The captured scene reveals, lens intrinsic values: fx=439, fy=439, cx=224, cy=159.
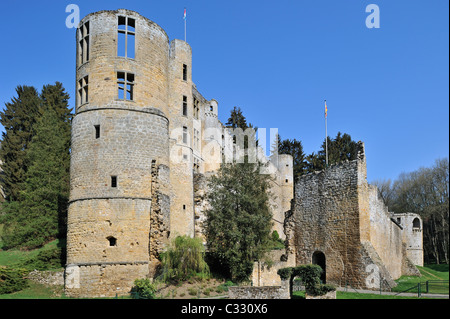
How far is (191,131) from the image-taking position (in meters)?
34.1

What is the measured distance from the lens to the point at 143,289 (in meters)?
22.2

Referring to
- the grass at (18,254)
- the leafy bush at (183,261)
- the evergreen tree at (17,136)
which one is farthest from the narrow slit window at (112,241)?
the evergreen tree at (17,136)

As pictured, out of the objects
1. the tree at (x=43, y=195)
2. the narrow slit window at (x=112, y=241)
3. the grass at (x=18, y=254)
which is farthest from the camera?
the tree at (x=43, y=195)

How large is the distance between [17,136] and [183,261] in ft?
87.1

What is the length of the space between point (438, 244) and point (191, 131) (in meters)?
38.3

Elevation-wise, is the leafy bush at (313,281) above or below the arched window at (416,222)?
below

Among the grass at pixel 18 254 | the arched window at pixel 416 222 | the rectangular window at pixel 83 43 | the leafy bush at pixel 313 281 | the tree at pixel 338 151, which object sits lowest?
the leafy bush at pixel 313 281

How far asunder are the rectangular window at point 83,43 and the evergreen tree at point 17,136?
16257 millimetres

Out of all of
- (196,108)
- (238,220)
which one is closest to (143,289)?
(238,220)

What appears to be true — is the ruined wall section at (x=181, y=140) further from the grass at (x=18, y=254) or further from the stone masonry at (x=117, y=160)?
the grass at (x=18, y=254)

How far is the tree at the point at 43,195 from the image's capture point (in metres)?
31.2

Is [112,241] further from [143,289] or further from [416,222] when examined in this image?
[416,222]

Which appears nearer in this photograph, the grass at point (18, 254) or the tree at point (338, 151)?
the grass at point (18, 254)

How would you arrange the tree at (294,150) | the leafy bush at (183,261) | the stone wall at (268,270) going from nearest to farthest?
the leafy bush at (183,261), the stone wall at (268,270), the tree at (294,150)
